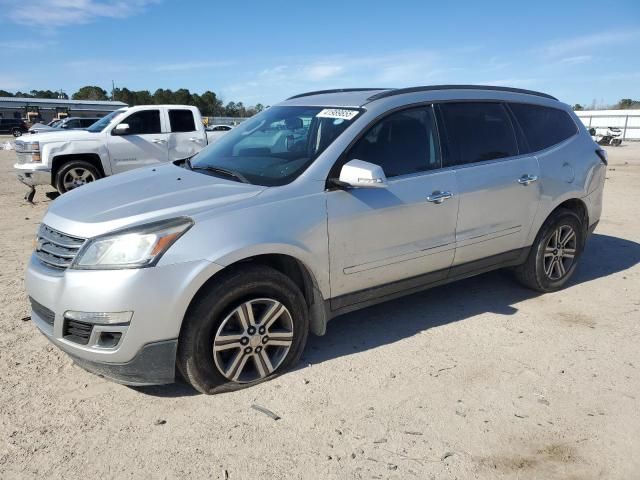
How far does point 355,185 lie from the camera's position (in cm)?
323

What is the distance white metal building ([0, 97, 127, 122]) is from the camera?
192ft

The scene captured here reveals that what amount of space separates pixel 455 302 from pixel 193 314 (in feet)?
8.65

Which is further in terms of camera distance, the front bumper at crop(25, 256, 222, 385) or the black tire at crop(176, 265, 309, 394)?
the black tire at crop(176, 265, 309, 394)

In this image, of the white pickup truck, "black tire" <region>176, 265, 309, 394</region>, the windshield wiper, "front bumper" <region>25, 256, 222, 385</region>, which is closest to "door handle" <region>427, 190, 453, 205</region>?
"black tire" <region>176, 265, 309, 394</region>

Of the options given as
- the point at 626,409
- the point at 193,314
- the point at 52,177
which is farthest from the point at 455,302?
the point at 52,177

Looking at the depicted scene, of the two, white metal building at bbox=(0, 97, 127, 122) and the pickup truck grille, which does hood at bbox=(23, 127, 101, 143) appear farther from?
white metal building at bbox=(0, 97, 127, 122)

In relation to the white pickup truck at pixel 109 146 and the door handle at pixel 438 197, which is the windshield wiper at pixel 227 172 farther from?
the white pickup truck at pixel 109 146

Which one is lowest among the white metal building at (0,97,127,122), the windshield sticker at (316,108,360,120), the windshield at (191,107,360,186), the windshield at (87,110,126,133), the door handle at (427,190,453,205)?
the door handle at (427,190,453,205)

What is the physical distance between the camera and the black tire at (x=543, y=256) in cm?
471

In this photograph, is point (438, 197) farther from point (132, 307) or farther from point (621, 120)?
point (621, 120)

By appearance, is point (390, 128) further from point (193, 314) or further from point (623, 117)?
point (623, 117)

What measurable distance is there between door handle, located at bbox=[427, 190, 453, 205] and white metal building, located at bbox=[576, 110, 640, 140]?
168ft

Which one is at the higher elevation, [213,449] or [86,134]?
[86,134]

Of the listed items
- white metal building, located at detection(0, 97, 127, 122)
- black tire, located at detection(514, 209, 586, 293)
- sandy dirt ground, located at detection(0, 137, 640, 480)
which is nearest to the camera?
sandy dirt ground, located at detection(0, 137, 640, 480)
